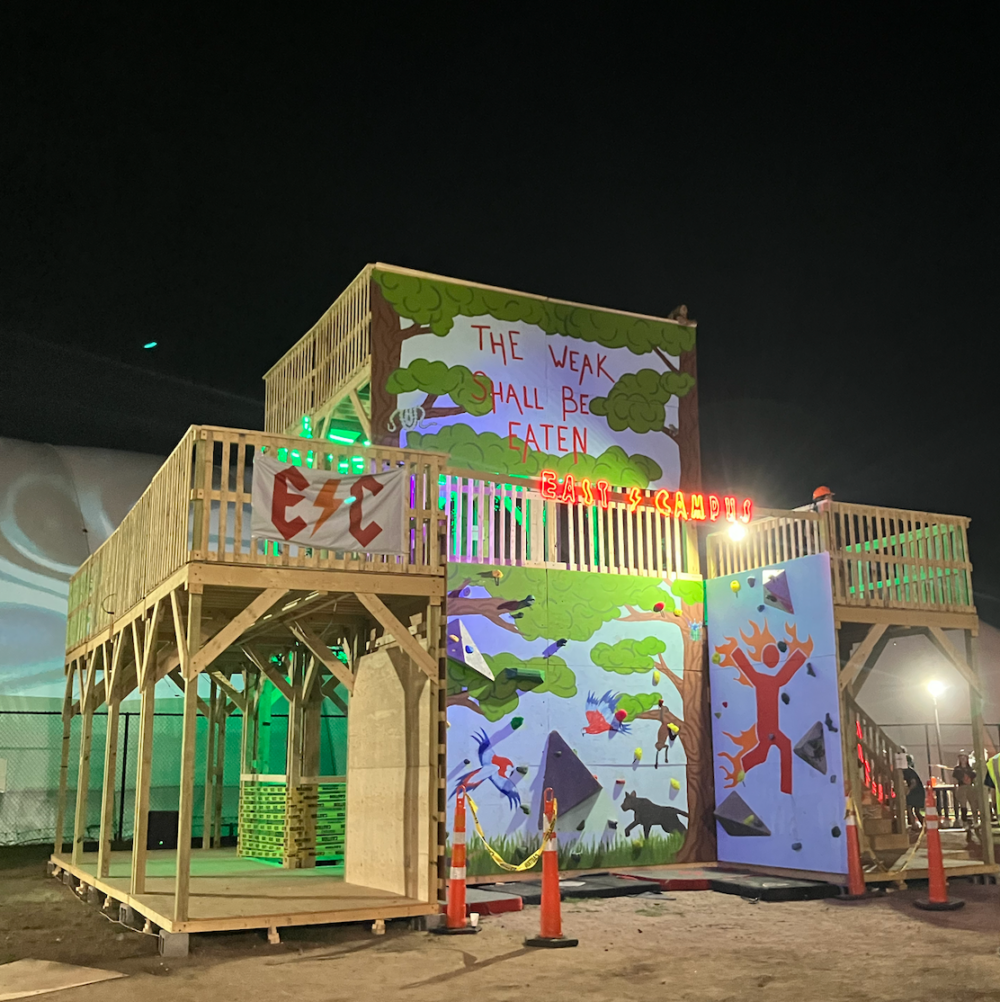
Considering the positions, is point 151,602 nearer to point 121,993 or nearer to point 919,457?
point 121,993

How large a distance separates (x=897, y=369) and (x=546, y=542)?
1515 cm

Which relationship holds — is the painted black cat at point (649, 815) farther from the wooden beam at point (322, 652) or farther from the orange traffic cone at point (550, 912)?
the orange traffic cone at point (550, 912)

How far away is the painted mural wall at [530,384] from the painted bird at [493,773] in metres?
4.33

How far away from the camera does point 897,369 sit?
27547 millimetres

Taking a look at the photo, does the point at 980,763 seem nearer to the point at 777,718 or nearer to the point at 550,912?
the point at 777,718

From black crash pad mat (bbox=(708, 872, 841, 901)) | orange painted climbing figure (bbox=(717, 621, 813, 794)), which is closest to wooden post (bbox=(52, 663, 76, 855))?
black crash pad mat (bbox=(708, 872, 841, 901))

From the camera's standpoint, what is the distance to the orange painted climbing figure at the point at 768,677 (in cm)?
1491

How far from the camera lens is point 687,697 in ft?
54.3

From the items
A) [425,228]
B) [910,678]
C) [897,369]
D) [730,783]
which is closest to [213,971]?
[730,783]

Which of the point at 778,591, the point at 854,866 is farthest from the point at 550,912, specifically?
the point at 778,591

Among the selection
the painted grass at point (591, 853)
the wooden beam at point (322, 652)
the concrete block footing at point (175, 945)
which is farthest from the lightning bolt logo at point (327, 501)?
the painted grass at point (591, 853)

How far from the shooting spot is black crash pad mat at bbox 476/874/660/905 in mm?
13036

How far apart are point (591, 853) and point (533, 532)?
461 cm

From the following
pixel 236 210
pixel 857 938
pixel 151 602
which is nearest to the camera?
pixel 857 938
